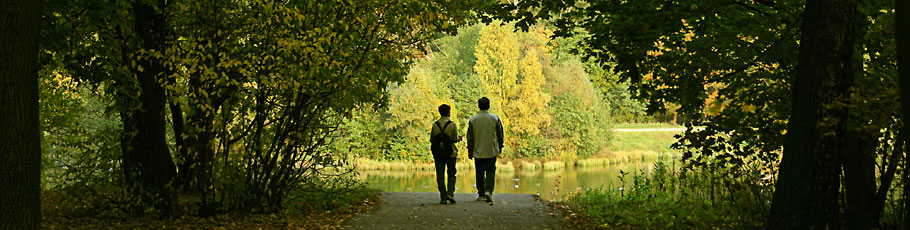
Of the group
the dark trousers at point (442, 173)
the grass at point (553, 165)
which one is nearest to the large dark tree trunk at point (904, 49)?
the dark trousers at point (442, 173)

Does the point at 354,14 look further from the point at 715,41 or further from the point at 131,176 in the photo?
the point at 715,41

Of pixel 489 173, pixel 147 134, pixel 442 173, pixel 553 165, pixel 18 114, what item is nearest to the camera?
pixel 18 114

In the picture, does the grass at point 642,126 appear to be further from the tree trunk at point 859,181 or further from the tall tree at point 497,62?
the tree trunk at point 859,181

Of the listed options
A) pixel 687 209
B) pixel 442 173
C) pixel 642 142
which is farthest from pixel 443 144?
pixel 642 142

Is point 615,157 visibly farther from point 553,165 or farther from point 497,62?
point 497,62

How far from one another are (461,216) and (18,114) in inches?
197

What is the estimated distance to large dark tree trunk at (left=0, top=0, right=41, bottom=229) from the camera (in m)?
4.58

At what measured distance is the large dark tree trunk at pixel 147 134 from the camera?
803cm

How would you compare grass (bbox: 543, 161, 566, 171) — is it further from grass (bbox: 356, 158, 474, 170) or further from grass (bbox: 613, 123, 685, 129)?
grass (bbox: 613, 123, 685, 129)

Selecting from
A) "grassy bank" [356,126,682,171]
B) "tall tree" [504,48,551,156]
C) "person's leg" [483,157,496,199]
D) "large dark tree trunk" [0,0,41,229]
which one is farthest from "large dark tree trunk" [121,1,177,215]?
"tall tree" [504,48,551,156]

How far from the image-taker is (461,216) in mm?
8648

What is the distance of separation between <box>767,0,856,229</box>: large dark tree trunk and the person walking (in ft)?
16.9

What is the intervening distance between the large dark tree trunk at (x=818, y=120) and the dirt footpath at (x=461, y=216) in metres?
2.80

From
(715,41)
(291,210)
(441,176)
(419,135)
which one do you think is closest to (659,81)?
(715,41)
